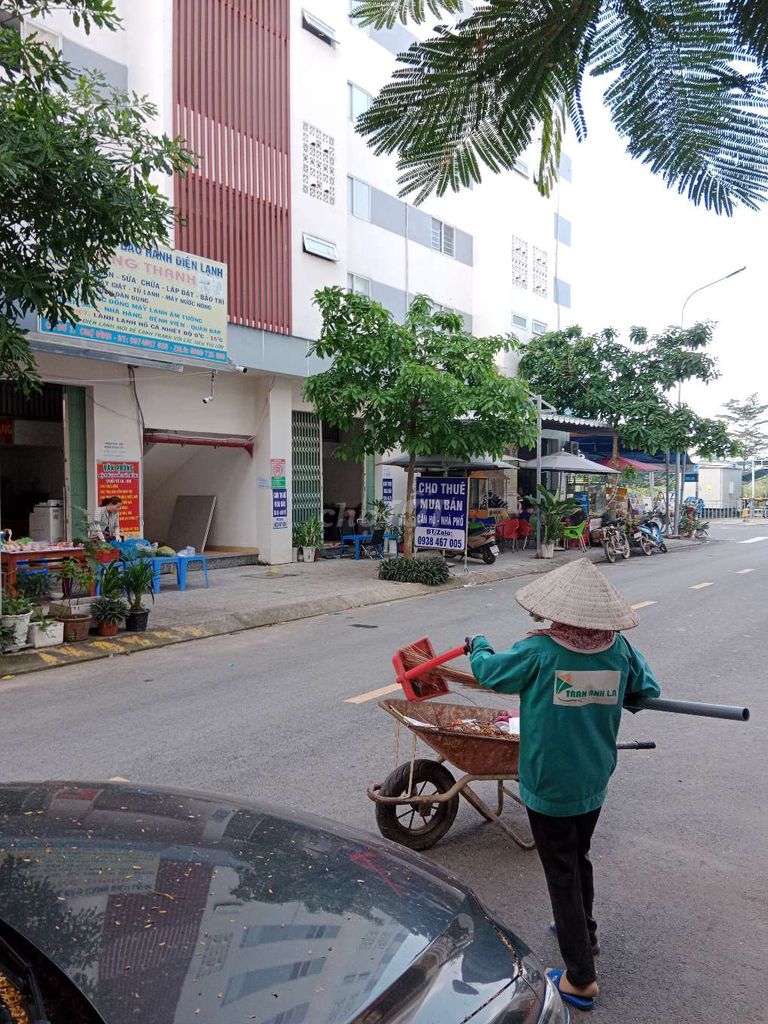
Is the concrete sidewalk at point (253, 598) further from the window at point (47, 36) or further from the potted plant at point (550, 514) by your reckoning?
the window at point (47, 36)

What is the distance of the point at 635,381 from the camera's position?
24016mm

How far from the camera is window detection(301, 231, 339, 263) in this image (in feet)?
55.3

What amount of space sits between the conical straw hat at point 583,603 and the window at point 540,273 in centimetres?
2475

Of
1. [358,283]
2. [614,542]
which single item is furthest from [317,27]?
[614,542]

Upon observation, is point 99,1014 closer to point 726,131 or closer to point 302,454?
point 726,131

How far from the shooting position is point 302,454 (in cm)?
1783

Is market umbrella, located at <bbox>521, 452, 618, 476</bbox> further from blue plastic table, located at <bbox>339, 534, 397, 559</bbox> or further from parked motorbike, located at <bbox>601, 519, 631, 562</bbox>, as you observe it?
blue plastic table, located at <bbox>339, 534, 397, 559</bbox>

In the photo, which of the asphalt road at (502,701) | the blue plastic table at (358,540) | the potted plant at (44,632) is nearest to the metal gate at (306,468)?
the blue plastic table at (358,540)

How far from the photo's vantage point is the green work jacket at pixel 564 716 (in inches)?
113

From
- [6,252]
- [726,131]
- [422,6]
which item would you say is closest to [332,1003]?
[726,131]

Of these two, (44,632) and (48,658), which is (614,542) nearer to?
(44,632)

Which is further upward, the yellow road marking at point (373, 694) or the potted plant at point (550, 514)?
the potted plant at point (550, 514)

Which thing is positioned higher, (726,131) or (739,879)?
(726,131)

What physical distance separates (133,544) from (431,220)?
14164 mm
